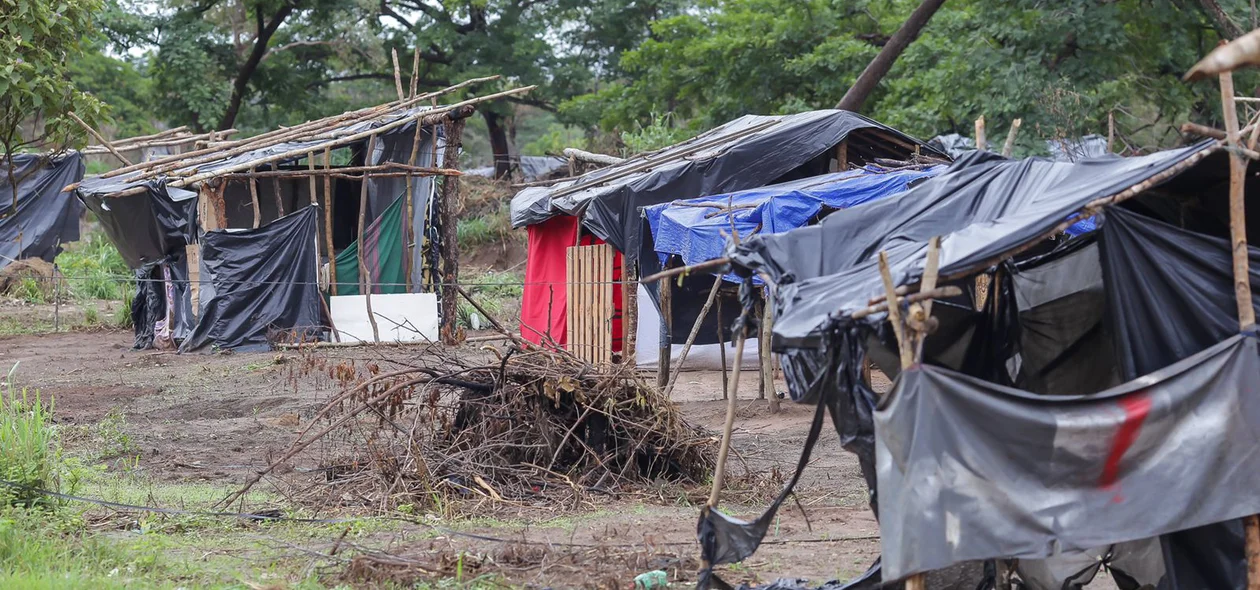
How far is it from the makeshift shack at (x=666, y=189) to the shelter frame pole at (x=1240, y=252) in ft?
26.3

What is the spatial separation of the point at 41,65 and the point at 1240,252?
717cm

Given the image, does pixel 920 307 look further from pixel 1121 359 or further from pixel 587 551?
pixel 587 551

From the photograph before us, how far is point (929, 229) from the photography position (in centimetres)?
566

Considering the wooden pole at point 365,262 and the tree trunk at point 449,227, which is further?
the tree trunk at point 449,227

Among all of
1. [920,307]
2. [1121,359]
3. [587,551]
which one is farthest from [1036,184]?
[587,551]

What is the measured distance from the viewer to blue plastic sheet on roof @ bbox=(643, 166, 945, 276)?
1100 cm

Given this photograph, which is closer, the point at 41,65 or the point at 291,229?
the point at 41,65

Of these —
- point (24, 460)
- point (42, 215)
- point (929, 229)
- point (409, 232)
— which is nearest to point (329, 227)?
point (409, 232)

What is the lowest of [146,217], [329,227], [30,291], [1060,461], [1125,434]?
[1060,461]

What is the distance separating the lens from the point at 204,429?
A: 453 inches

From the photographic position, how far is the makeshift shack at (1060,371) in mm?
4676

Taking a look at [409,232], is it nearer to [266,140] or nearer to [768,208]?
[266,140]

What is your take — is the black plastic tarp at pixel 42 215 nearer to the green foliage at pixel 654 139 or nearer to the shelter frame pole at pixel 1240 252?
the green foliage at pixel 654 139

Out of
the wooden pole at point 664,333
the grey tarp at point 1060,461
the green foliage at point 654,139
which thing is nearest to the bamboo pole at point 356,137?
the green foliage at point 654,139
